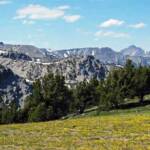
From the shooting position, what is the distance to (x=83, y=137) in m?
31.3

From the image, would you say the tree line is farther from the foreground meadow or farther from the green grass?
the foreground meadow

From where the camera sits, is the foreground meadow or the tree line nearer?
the foreground meadow

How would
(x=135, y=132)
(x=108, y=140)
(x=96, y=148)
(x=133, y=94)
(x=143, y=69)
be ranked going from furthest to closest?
1. (x=143, y=69)
2. (x=133, y=94)
3. (x=135, y=132)
4. (x=108, y=140)
5. (x=96, y=148)

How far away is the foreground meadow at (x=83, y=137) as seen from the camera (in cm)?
2705

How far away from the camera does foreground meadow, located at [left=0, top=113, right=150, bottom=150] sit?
27.0 m

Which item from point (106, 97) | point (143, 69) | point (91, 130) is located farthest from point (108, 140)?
point (143, 69)

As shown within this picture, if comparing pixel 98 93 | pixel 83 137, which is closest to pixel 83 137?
pixel 83 137

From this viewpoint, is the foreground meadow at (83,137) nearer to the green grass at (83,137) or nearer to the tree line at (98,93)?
the green grass at (83,137)

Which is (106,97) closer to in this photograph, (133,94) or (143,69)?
(133,94)

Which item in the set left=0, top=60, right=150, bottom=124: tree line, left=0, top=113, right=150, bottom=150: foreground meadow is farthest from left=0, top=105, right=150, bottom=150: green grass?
left=0, top=60, right=150, bottom=124: tree line

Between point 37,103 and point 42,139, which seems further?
point 37,103

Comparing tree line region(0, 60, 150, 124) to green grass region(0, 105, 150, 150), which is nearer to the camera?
green grass region(0, 105, 150, 150)

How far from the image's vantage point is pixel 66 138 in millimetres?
30922

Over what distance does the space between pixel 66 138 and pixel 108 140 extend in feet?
10.2
